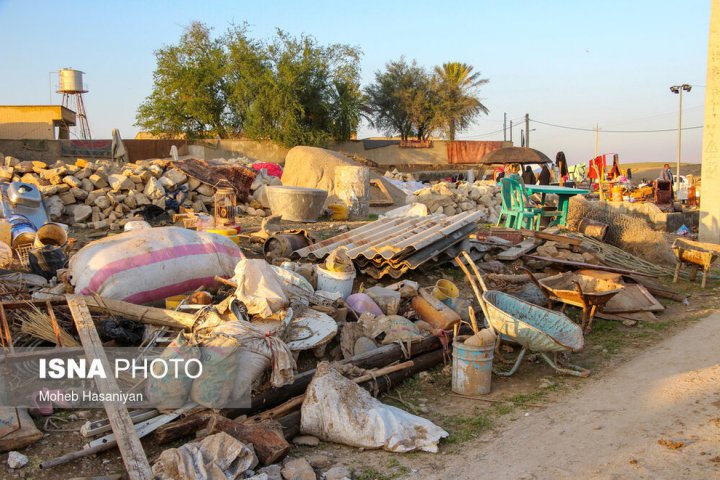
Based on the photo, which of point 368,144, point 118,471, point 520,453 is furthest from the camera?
point 368,144

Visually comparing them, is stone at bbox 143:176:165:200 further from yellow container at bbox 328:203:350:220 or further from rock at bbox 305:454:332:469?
rock at bbox 305:454:332:469

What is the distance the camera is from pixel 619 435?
409 centimetres

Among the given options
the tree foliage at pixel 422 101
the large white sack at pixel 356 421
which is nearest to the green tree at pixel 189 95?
the tree foliage at pixel 422 101

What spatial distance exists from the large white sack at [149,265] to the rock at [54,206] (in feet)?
19.5

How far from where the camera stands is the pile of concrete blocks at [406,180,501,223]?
15.5m

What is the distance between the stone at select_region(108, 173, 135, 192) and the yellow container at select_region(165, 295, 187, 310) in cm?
698

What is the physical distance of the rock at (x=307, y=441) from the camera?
13.8 feet

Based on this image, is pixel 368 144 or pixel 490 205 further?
pixel 368 144

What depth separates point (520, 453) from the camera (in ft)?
13.1

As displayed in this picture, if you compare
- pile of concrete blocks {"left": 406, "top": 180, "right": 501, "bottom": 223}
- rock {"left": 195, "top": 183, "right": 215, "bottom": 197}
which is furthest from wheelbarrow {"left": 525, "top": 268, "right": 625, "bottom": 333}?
rock {"left": 195, "top": 183, "right": 215, "bottom": 197}

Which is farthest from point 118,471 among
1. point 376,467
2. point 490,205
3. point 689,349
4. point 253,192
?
point 490,205

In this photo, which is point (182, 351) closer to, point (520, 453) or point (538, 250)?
point (520, 453)

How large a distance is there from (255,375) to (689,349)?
4.26 m

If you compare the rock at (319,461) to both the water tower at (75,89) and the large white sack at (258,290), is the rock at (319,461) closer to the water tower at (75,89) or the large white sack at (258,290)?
the large white sack at (258,290)
